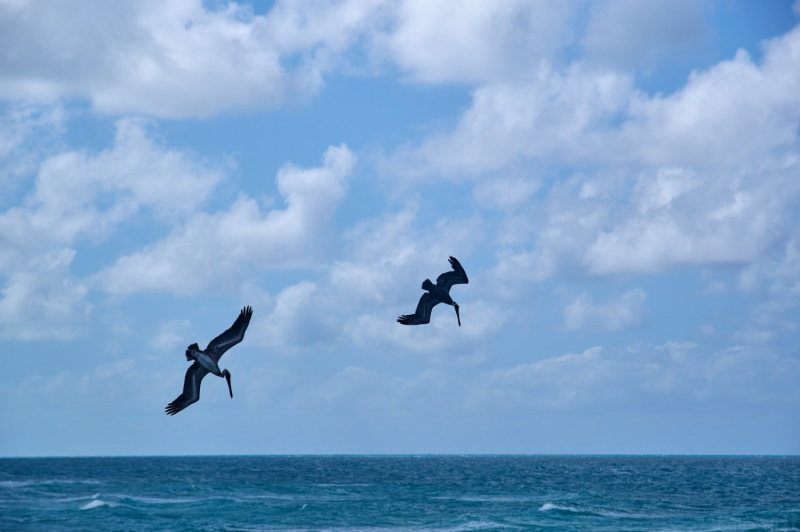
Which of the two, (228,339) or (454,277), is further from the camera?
(454,277)

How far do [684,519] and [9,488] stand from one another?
61252 millimetres

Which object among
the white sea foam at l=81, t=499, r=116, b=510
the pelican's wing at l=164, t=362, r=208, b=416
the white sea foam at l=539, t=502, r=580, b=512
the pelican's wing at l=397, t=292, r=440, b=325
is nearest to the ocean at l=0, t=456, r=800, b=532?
the white sea foam at l=539, t=502, r=580, b=512

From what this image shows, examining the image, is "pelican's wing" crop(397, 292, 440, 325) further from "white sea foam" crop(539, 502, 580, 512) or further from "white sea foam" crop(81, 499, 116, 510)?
"white sea foam" crop(81, 499, 116, 510)

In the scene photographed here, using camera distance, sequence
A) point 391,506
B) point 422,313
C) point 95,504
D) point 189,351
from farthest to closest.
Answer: point 391,506 → point 95,504 → point 422,313 → point 189,351

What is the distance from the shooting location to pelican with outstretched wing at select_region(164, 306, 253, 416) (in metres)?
21.9

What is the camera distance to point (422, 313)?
1053 inches

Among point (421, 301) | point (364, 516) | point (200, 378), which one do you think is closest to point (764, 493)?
point (364, 516)

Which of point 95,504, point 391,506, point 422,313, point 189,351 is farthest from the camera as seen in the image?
point 391,506

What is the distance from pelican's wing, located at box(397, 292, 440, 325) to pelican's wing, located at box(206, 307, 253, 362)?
5.69 metres

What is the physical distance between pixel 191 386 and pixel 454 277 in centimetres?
869

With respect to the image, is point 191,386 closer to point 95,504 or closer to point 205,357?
point 205,357

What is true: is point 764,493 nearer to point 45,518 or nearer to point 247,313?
point 45,518

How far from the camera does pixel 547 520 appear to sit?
58.3 metres

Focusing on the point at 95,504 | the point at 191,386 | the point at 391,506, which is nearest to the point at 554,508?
the point at 391,506
